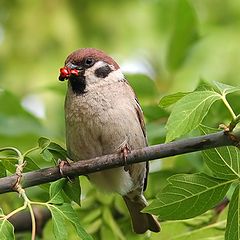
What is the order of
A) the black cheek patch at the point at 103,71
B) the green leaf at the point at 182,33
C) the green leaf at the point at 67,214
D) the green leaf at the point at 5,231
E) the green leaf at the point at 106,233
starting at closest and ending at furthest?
the green leaf at the point at 5,231, the green leaf at the point at 67,214, the green leaf at the point at 106,233, the black cheek patch at the point at 103,71, the green leaf at the point at 182,33

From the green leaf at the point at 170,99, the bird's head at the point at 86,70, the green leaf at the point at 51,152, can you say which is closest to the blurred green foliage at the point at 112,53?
the bird's head at the point at 86,70

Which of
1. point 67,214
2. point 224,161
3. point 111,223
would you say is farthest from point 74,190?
point 111,223

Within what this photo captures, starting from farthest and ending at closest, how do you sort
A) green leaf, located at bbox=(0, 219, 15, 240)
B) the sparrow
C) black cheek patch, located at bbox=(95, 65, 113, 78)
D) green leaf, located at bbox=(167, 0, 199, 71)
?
green leaf, located at bbox=(167, 0, 199, 71) → black cheek patch, located at bbox=(95, 65, 113, 78) → the sparrow → green leaf, located at bbox=(0, 219, 15, 240)

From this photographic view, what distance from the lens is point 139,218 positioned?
9.61ft

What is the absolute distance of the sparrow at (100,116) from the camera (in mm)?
2924

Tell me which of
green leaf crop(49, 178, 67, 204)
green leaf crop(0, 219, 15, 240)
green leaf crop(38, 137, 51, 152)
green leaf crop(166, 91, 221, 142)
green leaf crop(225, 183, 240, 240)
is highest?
green leaf crop(166, 91, 221, 142)

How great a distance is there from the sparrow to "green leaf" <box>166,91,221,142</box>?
0.92 metres

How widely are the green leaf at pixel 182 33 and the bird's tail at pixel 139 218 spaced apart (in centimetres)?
72

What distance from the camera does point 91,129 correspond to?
2941 millimetres

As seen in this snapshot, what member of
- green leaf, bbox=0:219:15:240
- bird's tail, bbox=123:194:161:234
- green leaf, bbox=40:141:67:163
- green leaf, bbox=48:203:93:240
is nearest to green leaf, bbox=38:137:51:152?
green leaf, bbox=40:141:67:163

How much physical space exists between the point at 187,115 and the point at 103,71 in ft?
3.79

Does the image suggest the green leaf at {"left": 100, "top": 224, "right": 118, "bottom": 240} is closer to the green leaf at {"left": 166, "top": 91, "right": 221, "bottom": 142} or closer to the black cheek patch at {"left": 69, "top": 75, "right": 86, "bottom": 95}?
the black cheek patch at {"left": 69, "top": 75, "right": 86, "bottom": 95}

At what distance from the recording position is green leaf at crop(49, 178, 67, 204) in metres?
2.09

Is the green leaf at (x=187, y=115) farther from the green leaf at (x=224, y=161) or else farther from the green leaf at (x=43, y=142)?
the green leaf at (x=43, y=142)
